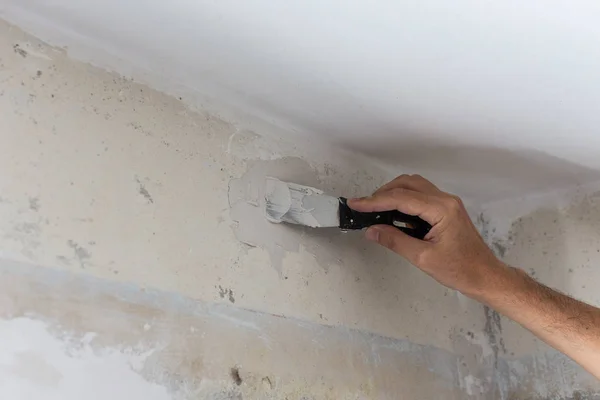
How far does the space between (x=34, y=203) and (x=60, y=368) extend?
240 mm

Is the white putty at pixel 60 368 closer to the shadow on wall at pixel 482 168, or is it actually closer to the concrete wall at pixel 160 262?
the concrete wall at pixel 160 262

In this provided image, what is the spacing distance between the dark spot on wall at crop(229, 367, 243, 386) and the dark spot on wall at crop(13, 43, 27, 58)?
24.1 inches

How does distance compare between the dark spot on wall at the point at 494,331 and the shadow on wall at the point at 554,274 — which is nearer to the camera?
the shadow on wall at the point at 554,274

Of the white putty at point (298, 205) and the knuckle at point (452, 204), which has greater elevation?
the knuckle at point (452, 204)

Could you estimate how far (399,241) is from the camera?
1.34m

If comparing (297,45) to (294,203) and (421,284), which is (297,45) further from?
(421,284)

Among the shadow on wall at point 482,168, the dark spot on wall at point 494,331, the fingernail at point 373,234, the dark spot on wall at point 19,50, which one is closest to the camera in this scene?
the dark spot on wall at point 19,50

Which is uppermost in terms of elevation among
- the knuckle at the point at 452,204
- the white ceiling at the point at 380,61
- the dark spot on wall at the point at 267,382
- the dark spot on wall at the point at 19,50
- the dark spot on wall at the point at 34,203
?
the white ceiling at the point at 380,61

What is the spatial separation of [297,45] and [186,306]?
475mm

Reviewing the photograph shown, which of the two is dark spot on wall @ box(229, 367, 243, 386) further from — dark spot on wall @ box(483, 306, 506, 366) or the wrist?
dark spot on wall @ box(483, 306, 506, 366)

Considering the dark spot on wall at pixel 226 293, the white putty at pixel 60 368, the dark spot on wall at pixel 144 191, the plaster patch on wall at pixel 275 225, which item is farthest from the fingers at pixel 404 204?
the white putty at pixel 60 368

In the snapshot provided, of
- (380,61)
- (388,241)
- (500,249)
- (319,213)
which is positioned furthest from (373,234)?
(500,249)

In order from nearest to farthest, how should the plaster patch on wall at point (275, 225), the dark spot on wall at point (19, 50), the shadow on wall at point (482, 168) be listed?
the dark spot on wall at point (19, 50) → the plaster patch on wall at point (275, 225) → the shadow on wall at point (482, 168)

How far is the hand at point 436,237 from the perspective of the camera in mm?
1322
